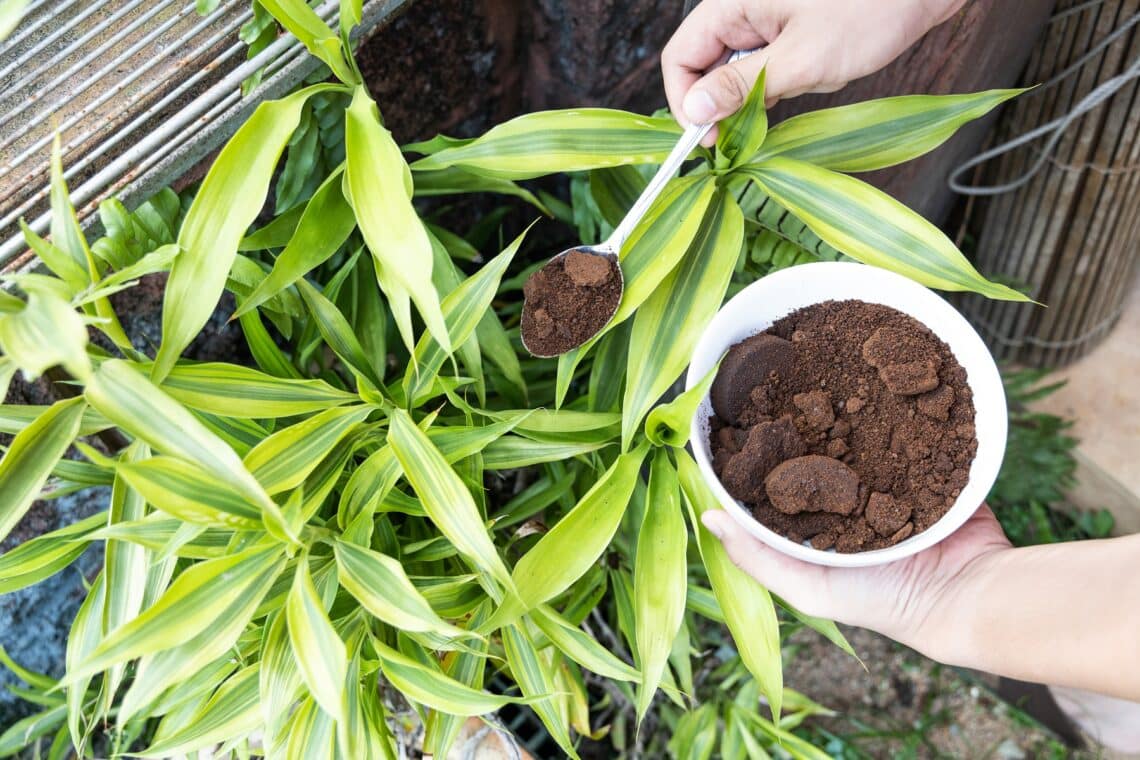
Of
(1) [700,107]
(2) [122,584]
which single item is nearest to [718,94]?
(1) [700,107]

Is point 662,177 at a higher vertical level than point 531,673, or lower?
higher

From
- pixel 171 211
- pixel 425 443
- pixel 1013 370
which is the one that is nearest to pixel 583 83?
pixel 171 211

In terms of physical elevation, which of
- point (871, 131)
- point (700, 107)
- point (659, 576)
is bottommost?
point (659, 576)

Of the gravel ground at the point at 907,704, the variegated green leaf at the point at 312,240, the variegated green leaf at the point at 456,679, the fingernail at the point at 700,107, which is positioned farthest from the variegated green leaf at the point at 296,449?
the gravel ground at the point at 907,704

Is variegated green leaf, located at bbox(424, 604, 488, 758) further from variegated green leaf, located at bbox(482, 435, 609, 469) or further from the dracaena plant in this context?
variegated green leaf, located at bbox(482, 435, 609, 469)

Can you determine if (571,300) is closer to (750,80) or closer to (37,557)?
(750,80)

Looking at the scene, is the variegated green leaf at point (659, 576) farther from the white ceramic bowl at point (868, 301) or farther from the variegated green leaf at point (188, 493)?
the variegated green leaf at point (188, 493)
